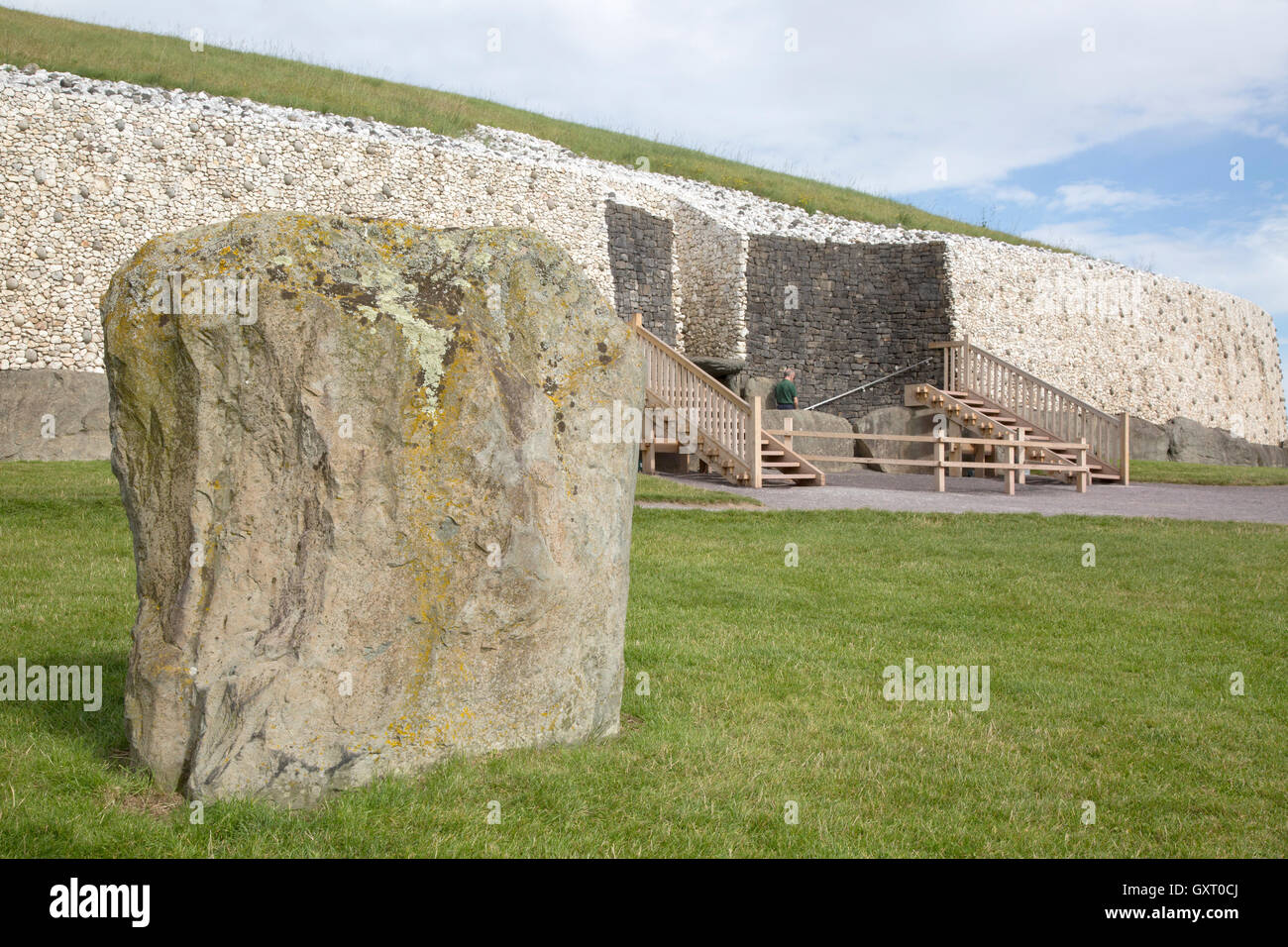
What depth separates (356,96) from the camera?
Answer: 1145 inches

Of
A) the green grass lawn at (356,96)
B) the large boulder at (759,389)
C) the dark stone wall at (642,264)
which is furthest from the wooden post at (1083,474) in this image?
the green grass lawn at (356,96)

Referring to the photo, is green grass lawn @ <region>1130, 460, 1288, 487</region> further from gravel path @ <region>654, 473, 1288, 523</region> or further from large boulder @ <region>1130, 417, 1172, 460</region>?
large boulder @ <region>1130, 417, 1172, 460</region>

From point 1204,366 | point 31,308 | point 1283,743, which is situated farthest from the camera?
point 1204,366

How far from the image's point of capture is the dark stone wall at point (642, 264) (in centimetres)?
2742

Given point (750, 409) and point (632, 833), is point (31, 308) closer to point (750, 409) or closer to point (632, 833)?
point (750, 409)

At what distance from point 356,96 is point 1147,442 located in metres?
24.2

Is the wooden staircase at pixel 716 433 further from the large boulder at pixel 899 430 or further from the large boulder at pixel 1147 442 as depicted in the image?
the large boulder at pixel 1147 442

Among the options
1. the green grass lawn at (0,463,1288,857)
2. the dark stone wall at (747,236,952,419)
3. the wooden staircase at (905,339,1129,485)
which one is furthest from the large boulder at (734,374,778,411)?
the green grass lawn at (0,463,1288,857)

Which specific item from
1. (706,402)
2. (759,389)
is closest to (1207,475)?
(759,389)

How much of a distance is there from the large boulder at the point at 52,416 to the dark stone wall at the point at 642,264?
12763 mm
